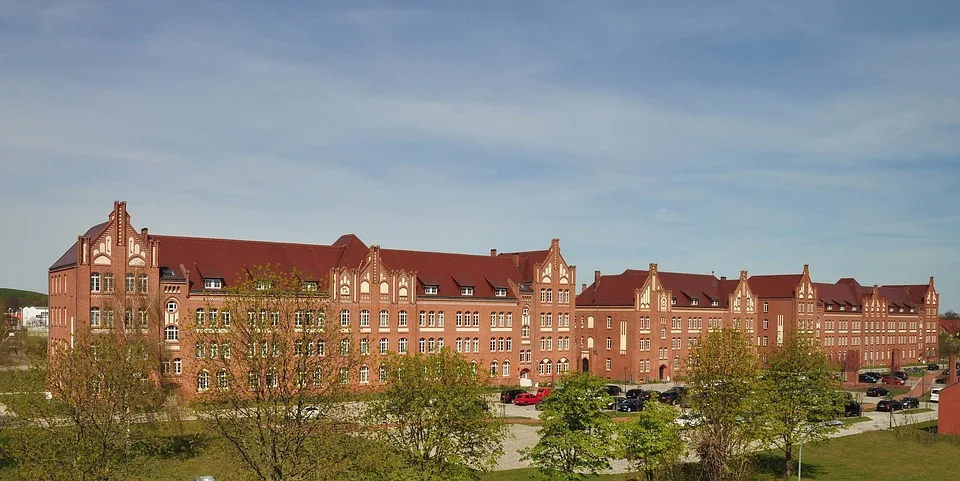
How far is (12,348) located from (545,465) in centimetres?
8709

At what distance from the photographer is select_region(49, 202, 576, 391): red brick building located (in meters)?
61.6

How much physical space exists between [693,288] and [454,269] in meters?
35.2

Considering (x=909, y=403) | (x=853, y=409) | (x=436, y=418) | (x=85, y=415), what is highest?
(x=85, y=415)

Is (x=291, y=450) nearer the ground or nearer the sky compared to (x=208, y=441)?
nearer the sky

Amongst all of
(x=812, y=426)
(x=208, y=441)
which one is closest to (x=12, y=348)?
(x=208, y=441)

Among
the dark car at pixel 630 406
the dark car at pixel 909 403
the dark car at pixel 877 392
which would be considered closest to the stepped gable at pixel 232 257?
the dark car at pixel 630 406

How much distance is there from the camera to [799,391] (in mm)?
44031

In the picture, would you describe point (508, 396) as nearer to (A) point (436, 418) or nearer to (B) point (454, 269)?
(B) point (454, 269)

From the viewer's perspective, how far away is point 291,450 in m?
27.9

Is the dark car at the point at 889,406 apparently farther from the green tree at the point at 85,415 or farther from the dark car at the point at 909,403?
the green tree at the point at 85,415

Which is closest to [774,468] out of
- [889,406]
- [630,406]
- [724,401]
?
[724,401]

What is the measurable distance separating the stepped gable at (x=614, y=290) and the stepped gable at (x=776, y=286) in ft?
81.4

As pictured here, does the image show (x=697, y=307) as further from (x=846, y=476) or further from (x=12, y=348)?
(x=12, y=348)

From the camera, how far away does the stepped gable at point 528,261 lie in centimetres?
8738
